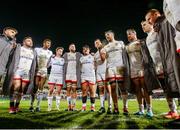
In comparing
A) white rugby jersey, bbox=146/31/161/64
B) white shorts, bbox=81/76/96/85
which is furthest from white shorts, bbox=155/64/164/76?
white shorts, bbox=81/76/96/85

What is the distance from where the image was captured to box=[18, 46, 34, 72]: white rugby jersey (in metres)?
8.79

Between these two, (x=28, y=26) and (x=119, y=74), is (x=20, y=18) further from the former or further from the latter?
(x=119, y=74)

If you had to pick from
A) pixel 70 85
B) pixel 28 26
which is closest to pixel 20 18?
pixel 28 26

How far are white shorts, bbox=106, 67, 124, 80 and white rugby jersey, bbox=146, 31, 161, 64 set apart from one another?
4.46 ft

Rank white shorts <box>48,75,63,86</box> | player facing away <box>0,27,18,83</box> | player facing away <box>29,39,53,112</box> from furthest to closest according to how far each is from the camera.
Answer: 1. white shorts <box>48,75,63,86</box>
2. player facing away <box>29,39,53,112</box>
3. player facing away <box>0,27,18,83</box>

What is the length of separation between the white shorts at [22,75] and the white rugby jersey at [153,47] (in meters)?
4.38

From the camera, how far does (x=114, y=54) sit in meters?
8.22

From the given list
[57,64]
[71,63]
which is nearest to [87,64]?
[71,63]

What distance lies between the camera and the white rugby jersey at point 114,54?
8.02 meters

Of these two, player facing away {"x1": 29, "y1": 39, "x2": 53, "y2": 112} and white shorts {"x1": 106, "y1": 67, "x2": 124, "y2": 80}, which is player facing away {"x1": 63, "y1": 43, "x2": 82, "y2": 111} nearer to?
player facing away {"x1": 29, "y1": 39, "x2": 53, "y2": 112}

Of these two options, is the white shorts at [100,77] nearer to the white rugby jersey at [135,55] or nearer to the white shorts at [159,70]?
the white rugby jersey at [135,55]

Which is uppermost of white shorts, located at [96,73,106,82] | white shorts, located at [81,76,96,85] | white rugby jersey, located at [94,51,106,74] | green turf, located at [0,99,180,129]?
white rugby jersey, located at [94,51,106,74]

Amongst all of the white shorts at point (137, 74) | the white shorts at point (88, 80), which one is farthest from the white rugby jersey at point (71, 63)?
the white shorts at point (137, 74)

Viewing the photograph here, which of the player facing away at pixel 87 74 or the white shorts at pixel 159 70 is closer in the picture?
the white shorts at pixel 159 70
